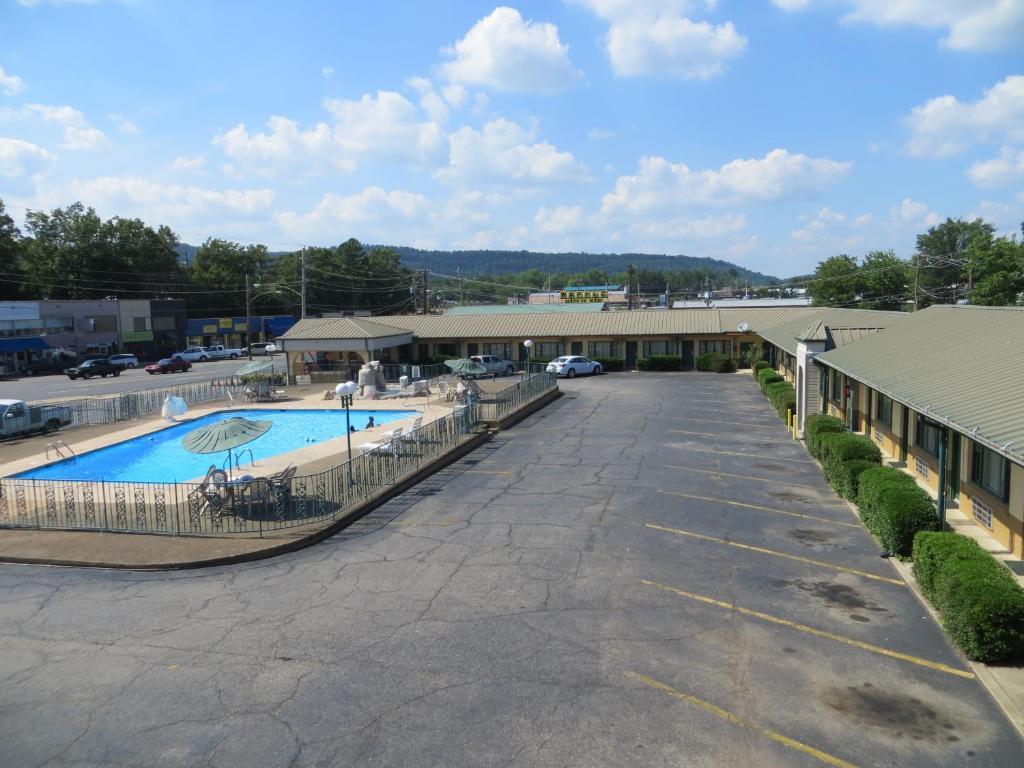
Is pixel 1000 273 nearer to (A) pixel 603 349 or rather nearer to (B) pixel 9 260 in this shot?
(A) pixel 603 349

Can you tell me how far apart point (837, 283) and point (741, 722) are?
3512 inches

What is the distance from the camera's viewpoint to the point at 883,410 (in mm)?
24141

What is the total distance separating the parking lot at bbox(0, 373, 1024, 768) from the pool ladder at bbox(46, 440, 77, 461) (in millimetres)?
11903

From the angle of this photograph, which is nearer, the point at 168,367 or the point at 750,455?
the point at 750,455

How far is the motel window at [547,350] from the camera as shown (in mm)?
58700

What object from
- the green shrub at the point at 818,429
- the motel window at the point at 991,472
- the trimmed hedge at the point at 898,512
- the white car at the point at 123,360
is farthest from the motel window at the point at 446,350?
the trimmed hedge at the point at 898,512

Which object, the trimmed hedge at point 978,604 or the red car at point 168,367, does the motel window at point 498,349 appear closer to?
the red car at point 168,367

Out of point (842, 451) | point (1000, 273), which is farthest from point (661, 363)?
point (842, 451)

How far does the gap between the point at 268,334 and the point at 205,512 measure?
8972 centimetres

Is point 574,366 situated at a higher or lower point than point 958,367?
lower

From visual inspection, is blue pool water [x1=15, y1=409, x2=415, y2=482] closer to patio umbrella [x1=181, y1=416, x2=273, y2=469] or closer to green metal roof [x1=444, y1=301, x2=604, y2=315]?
patio umbrella [x1=181, y1=416, x2=273, y2=469]

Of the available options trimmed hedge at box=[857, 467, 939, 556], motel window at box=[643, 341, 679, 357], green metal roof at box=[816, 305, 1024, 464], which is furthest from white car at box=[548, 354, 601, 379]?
trimmed hedge at box=[857, 467, 939, 556]

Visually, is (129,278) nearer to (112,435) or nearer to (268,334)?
(268,334)

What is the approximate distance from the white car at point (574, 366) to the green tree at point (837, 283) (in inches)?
1872
